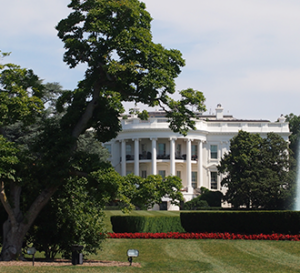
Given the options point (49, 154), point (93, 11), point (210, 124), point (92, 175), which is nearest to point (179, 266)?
point (92, 175)

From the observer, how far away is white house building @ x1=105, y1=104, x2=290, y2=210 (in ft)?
206

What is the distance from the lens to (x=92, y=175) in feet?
50.3

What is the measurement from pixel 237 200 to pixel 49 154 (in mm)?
38290

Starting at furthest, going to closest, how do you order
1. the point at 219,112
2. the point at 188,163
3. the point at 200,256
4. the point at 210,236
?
the point at 219,112 → the point at 188,163 → the point at 210,236 → the point at 200,256

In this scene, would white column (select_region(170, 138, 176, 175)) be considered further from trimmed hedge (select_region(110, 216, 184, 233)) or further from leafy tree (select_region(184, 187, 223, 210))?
trimmed hedge (select_region(110, 216, 184, 233))

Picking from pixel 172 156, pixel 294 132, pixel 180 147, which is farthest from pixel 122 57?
pixel 294 132

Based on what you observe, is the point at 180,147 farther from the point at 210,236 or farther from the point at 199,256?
the point at 199,256

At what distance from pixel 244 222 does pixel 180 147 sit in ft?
137

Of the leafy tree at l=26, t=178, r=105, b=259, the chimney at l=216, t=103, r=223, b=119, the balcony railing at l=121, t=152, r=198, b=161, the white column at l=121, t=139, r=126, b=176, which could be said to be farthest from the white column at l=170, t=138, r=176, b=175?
the leafy tree at l=26, t=178, r=105, b=259

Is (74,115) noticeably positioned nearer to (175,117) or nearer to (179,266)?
(175,117)

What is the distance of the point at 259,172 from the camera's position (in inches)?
2034

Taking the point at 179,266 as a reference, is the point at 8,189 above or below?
above

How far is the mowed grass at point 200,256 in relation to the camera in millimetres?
14656

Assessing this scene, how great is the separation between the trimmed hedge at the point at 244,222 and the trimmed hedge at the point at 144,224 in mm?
1662
